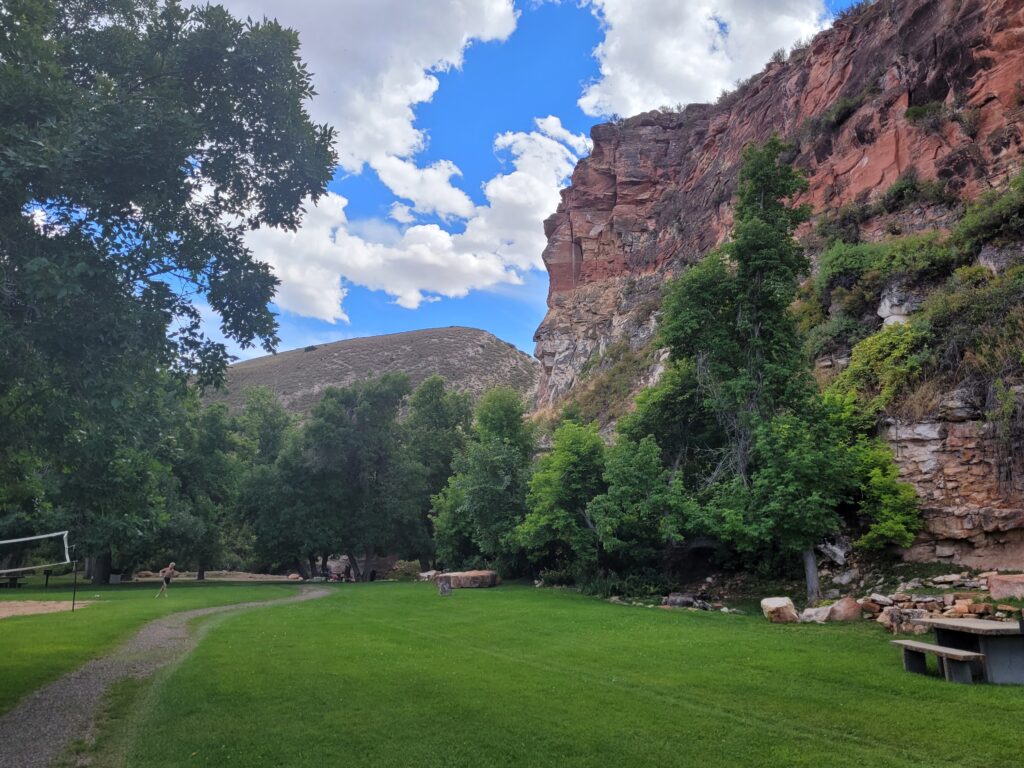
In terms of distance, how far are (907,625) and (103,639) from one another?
1724cm

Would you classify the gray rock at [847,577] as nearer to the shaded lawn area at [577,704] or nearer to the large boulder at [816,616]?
the large boulder at [816,616]

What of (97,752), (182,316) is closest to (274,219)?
(182,316)

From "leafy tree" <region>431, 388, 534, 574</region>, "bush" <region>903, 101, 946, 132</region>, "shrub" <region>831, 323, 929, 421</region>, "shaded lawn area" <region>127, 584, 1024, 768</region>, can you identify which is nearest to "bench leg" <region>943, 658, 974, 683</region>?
"shaded lawn area" <region>127, 584, 1024, 768</region>

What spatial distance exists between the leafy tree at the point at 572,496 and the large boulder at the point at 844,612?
31.9 feet

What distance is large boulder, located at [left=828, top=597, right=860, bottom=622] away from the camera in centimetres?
1347

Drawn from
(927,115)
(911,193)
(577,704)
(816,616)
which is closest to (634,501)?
(816,616)

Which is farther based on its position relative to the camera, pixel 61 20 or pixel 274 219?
pixel 274 219

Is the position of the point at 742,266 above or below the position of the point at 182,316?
above

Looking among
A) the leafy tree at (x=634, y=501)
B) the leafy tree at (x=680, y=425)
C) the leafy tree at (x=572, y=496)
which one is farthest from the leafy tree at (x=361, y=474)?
the leafy tree at (x=680, y=425)

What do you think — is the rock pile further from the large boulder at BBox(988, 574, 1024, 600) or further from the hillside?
the hillside

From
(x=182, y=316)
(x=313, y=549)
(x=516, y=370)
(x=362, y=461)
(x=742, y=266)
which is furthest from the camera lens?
(x=516, y=370)

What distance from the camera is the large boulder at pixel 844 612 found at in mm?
Result: 13466

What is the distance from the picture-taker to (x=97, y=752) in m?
6.93

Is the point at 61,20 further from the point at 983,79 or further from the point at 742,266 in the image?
the point at 983,79
